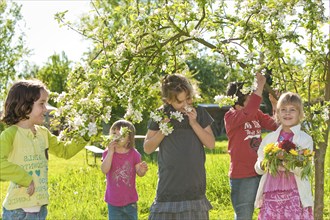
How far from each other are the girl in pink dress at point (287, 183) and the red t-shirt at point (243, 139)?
17.1 inches

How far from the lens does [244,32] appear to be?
407cm

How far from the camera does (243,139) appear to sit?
4.99 meters

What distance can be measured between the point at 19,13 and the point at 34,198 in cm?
1215

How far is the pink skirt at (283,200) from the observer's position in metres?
4.23

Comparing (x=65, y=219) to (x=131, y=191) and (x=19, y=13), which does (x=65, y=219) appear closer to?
(x=131, y=191)

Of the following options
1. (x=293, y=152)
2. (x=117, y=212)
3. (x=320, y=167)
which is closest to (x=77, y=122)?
(x=293, y=152)

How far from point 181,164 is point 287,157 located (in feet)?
2.43

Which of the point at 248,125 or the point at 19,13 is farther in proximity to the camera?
the point at 19,13

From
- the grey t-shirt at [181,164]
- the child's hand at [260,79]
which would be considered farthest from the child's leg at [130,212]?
the child's hand at [260,79]

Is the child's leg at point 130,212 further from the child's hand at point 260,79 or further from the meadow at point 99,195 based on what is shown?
the child's hand at point 260,79

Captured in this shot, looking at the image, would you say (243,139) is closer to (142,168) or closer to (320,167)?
(320,167)

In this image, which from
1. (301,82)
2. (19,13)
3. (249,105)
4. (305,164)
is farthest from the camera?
(19,13)

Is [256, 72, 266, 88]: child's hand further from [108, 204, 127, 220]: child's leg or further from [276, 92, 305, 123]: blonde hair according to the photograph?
[108, 204, 127, 220]: child's leg

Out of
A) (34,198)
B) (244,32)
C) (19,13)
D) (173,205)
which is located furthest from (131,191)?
(19,13)
